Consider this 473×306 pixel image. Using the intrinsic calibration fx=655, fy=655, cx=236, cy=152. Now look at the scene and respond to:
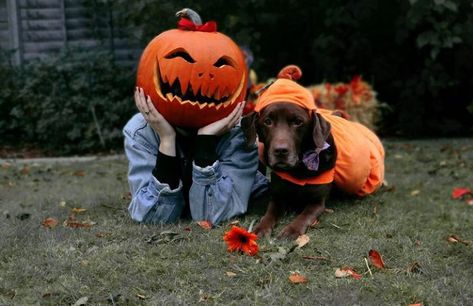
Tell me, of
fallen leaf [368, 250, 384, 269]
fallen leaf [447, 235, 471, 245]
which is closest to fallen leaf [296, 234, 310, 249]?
fallen leaf [368, 250, 384, 269]

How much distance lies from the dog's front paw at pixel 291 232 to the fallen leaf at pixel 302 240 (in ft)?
0.22

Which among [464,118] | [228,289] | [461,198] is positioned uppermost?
[228,289]

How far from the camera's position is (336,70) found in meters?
9.53

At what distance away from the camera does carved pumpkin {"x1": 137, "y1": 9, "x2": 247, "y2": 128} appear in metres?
3.50

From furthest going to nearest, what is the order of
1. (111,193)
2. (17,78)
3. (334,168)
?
1. (17,78)
2. (111,193)
3. (334,168)

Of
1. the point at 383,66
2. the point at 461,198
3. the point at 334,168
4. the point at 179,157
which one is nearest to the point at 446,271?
the point at 334,168

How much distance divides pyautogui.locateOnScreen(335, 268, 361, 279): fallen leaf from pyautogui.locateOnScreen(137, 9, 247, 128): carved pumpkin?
120 centimetres

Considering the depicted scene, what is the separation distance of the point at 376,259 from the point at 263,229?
733 mm

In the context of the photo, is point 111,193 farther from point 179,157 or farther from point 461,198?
point 461,198

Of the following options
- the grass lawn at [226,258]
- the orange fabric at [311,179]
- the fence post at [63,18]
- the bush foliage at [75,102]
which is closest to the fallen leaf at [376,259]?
the grass lawn at [226,258]

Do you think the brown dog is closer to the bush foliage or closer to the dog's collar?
the dog's collar

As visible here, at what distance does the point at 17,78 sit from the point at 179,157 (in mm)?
5708

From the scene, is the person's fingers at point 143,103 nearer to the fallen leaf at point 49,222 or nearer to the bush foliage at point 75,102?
the fallen leaf at point 49,222

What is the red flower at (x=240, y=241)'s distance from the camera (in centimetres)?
307
